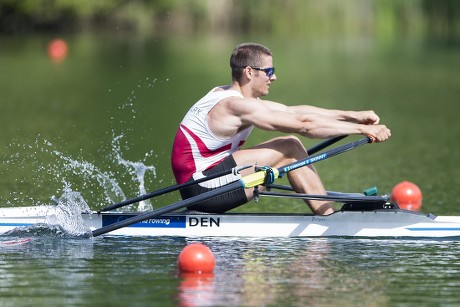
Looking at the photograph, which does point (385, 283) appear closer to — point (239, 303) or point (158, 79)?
point (239, 303)

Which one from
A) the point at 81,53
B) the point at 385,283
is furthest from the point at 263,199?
the point at 81,53

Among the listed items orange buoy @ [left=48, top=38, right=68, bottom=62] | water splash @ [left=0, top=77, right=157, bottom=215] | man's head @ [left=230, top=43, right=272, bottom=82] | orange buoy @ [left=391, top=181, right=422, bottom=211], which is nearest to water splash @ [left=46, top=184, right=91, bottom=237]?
water splash @ [left=0, top=77, right=157, bottom=215]

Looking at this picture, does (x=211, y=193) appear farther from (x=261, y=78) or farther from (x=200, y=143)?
(x=261, y=78)

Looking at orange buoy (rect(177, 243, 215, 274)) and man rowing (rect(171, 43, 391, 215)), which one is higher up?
man rowing (rect(171, 43, 391, 215))

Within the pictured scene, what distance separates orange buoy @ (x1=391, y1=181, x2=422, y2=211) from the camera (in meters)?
12.1

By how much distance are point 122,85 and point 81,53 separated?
37.8 ft

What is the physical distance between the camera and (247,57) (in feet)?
31.6

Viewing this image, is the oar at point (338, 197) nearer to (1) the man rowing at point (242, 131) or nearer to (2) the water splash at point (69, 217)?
(1) the man rowing at point (242, 131)

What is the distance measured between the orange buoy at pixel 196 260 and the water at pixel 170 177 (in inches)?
3.6

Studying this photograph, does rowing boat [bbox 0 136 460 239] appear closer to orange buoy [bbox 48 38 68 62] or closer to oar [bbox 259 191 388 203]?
oar [bbox 259 191 388 203]

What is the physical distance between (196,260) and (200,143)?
72.8 inches

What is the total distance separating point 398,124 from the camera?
20.0 meters

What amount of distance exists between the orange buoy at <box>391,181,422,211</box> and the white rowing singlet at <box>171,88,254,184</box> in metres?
3.04

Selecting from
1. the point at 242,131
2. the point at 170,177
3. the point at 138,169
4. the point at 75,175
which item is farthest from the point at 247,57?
the point at 75,175
